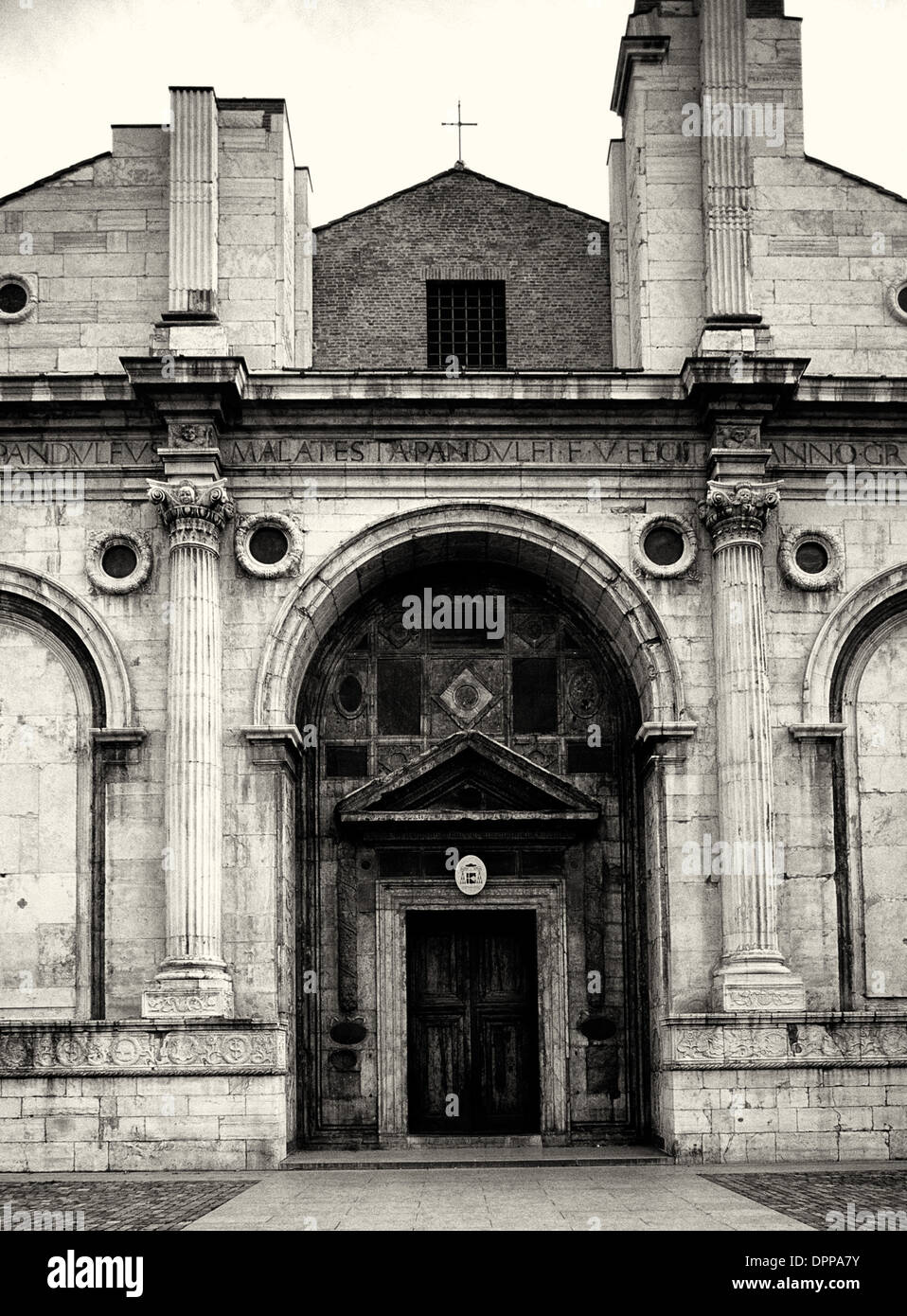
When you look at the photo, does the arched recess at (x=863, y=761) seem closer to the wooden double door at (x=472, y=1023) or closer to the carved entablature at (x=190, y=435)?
the wooden double door at (x=472, y=1023)

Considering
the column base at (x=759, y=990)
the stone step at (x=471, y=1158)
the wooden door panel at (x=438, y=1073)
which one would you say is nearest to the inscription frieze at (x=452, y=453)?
the column base at (x=759, y=990)

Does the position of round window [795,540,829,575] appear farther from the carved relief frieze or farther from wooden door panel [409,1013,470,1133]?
wooden door panel [409,1013,470,1133]

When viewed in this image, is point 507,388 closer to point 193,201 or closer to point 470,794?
point 193,201

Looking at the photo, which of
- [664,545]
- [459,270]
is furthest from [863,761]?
[459,270]

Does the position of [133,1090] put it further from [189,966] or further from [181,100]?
[181,100]

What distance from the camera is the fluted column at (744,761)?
79.6 feet

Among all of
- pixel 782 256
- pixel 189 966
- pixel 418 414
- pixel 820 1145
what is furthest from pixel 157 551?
pixel 820 1145

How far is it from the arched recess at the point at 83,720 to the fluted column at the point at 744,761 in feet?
25.6

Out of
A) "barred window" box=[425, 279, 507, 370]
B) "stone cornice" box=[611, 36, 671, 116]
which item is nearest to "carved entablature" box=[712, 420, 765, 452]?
"barred window" box=[425, 279, 507, 370]

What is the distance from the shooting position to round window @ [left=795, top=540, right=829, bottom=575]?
1031 inches

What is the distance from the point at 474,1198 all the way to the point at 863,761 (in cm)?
932

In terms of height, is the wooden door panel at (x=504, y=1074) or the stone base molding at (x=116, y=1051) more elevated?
the stone base molding at (x=116, y=1051)

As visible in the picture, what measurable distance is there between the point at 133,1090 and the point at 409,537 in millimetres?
8102

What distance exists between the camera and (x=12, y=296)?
27.0 meters
